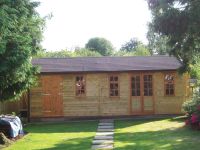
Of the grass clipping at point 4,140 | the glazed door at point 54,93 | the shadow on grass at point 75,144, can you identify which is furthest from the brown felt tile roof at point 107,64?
the grass clipping at point 4,140

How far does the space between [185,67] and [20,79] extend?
30.1 ft

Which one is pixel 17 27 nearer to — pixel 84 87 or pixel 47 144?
pixel 47 144

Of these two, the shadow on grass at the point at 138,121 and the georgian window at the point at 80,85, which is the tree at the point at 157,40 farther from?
the georgian window at the point at 80,85

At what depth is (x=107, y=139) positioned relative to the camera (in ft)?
53.1

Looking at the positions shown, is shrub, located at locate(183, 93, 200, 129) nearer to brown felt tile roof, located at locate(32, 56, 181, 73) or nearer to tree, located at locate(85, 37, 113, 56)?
brown felt tile roof, located at locate(32, 56, 181, 73)

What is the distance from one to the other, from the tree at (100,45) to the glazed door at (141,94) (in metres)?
73.0

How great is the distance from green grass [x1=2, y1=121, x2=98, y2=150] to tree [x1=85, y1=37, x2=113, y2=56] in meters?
78.1

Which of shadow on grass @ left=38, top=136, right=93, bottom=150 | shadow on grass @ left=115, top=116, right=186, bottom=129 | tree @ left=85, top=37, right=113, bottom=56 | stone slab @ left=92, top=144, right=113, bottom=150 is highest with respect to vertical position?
tree @ left=85, top=37, right=113, bottom=56

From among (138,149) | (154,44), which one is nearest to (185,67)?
(154,44)

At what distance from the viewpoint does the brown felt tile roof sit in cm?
2520

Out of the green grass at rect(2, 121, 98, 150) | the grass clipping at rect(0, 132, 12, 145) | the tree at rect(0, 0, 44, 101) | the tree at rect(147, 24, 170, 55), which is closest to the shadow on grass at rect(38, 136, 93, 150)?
the green grass at rect(2, 121, 98, 150)

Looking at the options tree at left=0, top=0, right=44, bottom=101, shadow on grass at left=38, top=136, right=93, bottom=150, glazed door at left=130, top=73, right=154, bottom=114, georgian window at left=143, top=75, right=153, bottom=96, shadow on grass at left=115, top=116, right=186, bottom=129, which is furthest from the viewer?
georgian window at left=143, top=75, right=153, bottom=96

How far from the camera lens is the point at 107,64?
86.0ft

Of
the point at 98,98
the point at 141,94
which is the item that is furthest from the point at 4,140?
the point at 141,94
